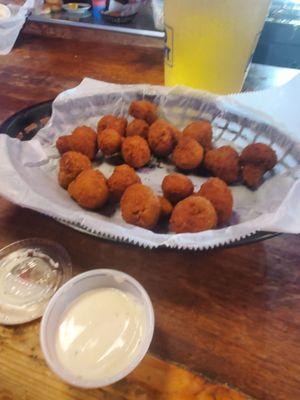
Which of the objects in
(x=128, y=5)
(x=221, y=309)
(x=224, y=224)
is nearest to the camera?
(x=221, y=309)

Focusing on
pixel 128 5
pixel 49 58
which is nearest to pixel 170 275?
pixel 49 58

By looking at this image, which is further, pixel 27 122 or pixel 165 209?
pixel 27 122

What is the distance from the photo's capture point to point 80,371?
0.42 meters

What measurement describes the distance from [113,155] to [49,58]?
0.69m

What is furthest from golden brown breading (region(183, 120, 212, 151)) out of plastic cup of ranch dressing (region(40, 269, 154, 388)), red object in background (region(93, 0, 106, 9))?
red object in background (region(93, 0, 106, 9))

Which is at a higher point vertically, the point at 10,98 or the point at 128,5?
the point at 128,5

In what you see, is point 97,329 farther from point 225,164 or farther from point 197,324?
point 225,164

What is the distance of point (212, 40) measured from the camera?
0.87 metres

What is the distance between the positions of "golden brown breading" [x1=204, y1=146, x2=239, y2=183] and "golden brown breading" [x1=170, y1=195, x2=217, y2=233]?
152 mm

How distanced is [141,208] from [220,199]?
14 cm

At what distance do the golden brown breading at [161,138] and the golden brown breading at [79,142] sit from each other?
127 millimetres

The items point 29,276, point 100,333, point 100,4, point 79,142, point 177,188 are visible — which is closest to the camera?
point 100,333

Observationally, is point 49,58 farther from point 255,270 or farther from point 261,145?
point 255,270

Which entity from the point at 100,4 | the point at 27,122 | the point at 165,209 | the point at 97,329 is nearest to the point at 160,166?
the point at 165,209
